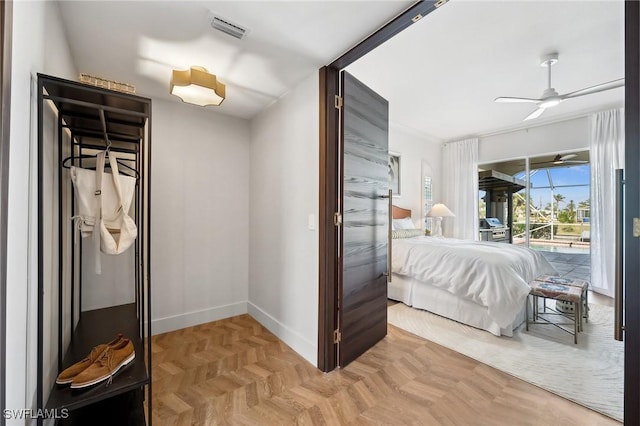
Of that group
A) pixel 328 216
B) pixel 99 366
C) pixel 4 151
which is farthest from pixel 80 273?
pixel 328 216

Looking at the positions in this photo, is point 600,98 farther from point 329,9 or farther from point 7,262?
point 7,262

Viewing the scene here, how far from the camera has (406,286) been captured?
3.61 meters

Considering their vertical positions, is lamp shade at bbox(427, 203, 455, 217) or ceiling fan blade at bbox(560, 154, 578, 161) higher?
ceiling fan blade at bbox(560, 154, 578, 161)

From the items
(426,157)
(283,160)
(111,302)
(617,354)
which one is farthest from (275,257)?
(426,157)

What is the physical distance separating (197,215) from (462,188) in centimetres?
496

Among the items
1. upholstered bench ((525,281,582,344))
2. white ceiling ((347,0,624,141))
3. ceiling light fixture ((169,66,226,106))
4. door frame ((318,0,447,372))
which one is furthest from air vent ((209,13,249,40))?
upholstered bench ((525,281,582,344))

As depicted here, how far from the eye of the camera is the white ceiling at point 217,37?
62.4 inches

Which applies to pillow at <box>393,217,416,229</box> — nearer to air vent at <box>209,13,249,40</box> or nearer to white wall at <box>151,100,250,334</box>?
white wall at <box>151,100,250,334</box>

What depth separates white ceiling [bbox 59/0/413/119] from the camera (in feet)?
5.20

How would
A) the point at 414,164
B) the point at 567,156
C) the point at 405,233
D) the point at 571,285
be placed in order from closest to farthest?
the point at 571,285
the point at 405,233
the point at 567,156
the point at 414,164

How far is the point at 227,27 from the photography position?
1746 millimetres

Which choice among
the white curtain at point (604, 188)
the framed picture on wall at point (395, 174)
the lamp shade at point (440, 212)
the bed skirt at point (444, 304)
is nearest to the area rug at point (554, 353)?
the bed skirt at point (444, 304)

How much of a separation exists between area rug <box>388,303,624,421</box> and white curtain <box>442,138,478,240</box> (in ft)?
7.97

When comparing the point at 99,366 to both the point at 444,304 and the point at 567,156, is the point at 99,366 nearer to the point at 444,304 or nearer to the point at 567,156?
the point at 444,304
